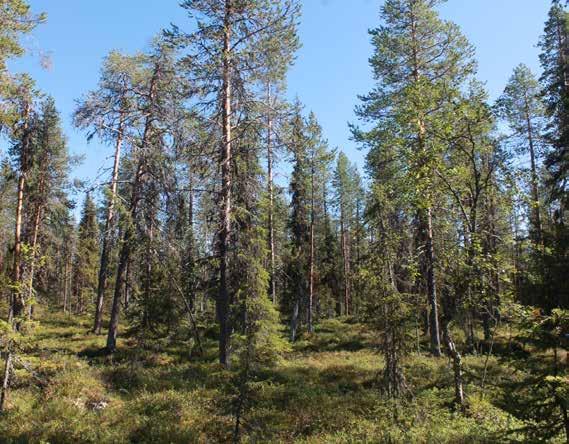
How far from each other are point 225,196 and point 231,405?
671 cm

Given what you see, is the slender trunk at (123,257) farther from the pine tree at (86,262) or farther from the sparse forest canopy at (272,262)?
the pine tree at (86,262)

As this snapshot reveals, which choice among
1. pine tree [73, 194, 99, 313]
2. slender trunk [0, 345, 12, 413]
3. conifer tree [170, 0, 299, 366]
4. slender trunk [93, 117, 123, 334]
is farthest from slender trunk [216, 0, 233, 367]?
pine tree [73, 194, 99, 313]

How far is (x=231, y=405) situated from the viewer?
36.9 ft

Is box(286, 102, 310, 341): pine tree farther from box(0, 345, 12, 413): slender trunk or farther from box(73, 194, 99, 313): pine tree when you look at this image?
box(73, 194, 99, 313): pine tree

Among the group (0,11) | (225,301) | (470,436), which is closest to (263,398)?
(225,301)

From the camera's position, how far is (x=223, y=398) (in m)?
11.9

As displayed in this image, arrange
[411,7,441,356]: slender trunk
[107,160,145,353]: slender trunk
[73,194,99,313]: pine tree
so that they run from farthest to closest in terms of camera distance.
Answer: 1. [73,194,99,313]: pine tree
2. [107,160,145,353]: slender trunk
3. [411,7,441,356]: slender trunk

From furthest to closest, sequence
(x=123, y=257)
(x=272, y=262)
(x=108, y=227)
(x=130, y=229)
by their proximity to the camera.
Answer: (x=272, y=262) < (x=108, y=227) < (x=123, y=257) < (x=130, y=229)

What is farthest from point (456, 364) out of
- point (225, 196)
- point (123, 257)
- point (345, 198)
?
point (345, 198)

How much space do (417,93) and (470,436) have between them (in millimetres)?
7530

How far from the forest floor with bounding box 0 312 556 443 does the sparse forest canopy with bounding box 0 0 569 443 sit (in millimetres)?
78

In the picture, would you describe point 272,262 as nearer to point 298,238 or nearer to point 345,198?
point 298,238

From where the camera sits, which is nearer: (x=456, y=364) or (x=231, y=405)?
(x=456, y=364)

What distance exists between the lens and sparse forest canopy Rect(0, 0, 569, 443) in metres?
9.69
